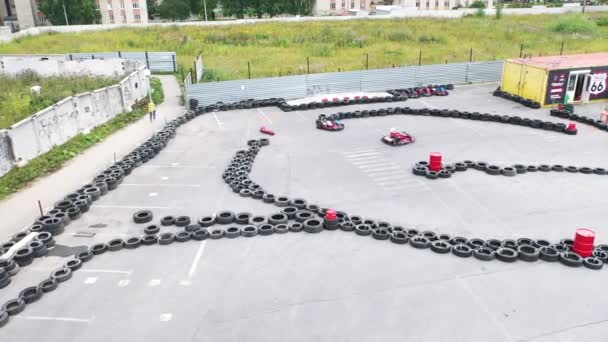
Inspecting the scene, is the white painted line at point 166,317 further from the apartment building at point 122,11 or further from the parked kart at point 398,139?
the apartment building at point 122,11

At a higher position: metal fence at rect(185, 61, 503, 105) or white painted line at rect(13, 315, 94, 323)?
metal fence at rect(185, 61, 503, 105)

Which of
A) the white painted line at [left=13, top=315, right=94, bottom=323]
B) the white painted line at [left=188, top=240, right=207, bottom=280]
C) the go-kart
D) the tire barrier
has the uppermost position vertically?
the tire barrier

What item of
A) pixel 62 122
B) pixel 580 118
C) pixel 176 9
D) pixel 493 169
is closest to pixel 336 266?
pixel 493 169

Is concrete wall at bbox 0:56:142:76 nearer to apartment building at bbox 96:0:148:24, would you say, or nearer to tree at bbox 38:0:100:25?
tree at bbox 38:0:100:25

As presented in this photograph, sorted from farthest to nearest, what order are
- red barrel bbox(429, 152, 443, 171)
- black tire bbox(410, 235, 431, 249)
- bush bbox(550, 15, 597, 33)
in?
bush bbox(550, 15, 597, 33), red barrel bbox(429, 152, 443, 171), black tire bbox(410, 235, 431, 249)

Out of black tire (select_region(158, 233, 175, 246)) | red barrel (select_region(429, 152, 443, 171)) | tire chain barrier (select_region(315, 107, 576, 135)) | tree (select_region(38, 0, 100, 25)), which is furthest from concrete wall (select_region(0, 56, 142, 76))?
tree (select_region(38, 0, 100, 25))

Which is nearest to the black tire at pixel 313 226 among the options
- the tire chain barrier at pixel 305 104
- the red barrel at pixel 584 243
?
the red barrel at pixel 584 243

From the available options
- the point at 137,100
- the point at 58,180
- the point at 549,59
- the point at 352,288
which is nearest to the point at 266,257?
the point at 352,288

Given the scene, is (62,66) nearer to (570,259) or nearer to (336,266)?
(336,266)

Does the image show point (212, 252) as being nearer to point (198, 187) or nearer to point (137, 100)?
point (198, 187)
